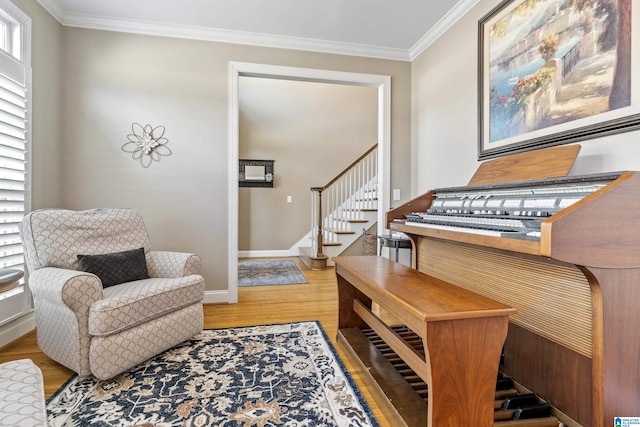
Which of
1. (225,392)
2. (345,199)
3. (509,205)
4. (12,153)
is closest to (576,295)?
(509,205)

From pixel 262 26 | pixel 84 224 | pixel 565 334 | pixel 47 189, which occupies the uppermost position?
pixel 262 26

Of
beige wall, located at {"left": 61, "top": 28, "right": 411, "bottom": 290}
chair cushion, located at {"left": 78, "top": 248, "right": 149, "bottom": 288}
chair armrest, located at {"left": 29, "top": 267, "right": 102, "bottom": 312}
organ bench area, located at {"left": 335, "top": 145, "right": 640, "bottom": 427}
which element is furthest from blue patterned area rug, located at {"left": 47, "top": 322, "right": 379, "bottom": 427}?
beige wall, located at {"left": 61, "top": 28, "right": 411, "bottom": 290}

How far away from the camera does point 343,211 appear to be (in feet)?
17.7

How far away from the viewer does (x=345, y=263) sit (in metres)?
2.10

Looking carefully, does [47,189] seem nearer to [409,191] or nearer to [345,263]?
[345,263]

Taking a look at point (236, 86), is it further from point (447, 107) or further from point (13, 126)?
point (447, 107)

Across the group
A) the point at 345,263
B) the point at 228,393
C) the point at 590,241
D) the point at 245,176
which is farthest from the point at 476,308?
the point at 245,176

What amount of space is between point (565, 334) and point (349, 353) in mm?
1162

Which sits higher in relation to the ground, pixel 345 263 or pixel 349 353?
pixel 345 263

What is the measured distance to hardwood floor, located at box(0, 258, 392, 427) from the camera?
1837mm

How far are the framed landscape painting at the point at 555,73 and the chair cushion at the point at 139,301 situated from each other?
7.72 feet

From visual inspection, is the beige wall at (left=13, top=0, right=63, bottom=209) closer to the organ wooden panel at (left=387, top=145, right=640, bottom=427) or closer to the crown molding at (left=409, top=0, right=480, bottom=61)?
the organ wooden panel at (left=387, top=145, right=640, bottom=427)

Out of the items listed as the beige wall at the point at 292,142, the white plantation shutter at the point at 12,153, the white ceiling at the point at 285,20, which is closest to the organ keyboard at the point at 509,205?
the white ceiling at the point at 285,20

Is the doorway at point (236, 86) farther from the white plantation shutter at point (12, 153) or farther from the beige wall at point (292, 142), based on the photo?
the beige wall at point (292, 142)
